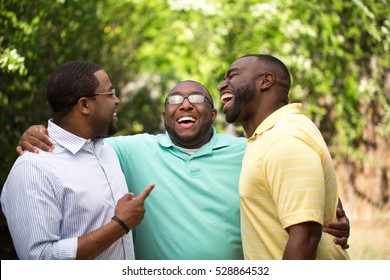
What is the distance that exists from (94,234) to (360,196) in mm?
6918

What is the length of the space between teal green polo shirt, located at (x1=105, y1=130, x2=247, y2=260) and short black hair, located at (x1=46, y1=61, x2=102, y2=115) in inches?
25.7

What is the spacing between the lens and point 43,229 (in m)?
2.76

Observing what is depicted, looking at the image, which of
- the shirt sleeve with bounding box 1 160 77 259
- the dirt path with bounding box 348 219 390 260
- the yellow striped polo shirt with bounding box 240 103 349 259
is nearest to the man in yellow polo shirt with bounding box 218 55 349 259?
the yellow striped polo shirt with bounding box 240 103 349 259

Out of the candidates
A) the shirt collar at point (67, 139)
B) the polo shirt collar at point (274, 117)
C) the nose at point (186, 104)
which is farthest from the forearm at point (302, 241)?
the nose at point (186, 104)

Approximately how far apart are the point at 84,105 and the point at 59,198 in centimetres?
51

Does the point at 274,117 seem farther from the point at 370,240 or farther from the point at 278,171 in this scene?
the point at 370,240

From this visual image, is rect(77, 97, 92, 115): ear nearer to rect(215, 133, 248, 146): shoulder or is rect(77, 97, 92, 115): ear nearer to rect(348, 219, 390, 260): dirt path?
rect(215, 133, 248, 146): shoulder

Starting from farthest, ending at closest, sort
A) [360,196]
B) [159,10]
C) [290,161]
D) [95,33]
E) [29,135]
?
1. [159,10]
2. [360,196]
3. [95,33]
4. [29,135]
5. [290,161]

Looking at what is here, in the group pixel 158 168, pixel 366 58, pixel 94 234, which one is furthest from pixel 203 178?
pixel 366 58

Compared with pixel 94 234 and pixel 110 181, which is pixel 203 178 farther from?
pixel 94 234

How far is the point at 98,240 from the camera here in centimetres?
283

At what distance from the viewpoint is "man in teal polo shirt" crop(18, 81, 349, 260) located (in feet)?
11.3

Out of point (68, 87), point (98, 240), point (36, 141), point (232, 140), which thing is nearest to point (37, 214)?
point (98, 240)

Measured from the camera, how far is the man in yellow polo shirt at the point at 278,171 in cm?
269
